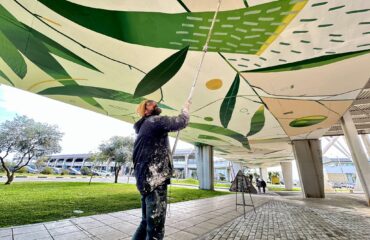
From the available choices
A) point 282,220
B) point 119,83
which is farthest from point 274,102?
point 119,83

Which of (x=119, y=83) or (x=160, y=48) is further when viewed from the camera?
(x=119, y=83)

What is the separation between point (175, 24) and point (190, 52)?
3.15 ft

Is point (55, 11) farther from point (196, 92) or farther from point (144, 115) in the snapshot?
point (196, 92)

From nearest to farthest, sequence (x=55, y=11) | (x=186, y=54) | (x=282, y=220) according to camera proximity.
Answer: (x=55, y=11) → (x=186, y=54) → (x=282, y=220)

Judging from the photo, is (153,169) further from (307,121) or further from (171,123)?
(307,121)

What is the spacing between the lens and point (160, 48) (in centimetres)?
478

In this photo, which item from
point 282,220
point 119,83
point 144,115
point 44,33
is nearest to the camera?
point 144,115

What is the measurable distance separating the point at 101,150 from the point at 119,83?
19578mm

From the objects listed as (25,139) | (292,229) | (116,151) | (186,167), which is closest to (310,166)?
(292,229)

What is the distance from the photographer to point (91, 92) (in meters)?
7.63

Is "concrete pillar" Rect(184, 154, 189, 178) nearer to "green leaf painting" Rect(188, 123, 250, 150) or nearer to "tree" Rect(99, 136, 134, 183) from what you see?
"tree" Rect(99, 136, 134, 183)

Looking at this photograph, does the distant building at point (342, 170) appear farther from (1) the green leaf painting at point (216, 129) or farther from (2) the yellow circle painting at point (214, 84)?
(2) the yellow circle painting at point (214, 84)

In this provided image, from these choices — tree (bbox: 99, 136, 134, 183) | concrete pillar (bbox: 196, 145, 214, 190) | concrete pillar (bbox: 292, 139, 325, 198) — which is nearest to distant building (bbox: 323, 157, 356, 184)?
concrete pillar (bbox: 292, 139, 325, 198)

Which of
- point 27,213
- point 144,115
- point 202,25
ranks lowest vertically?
point 27,213
